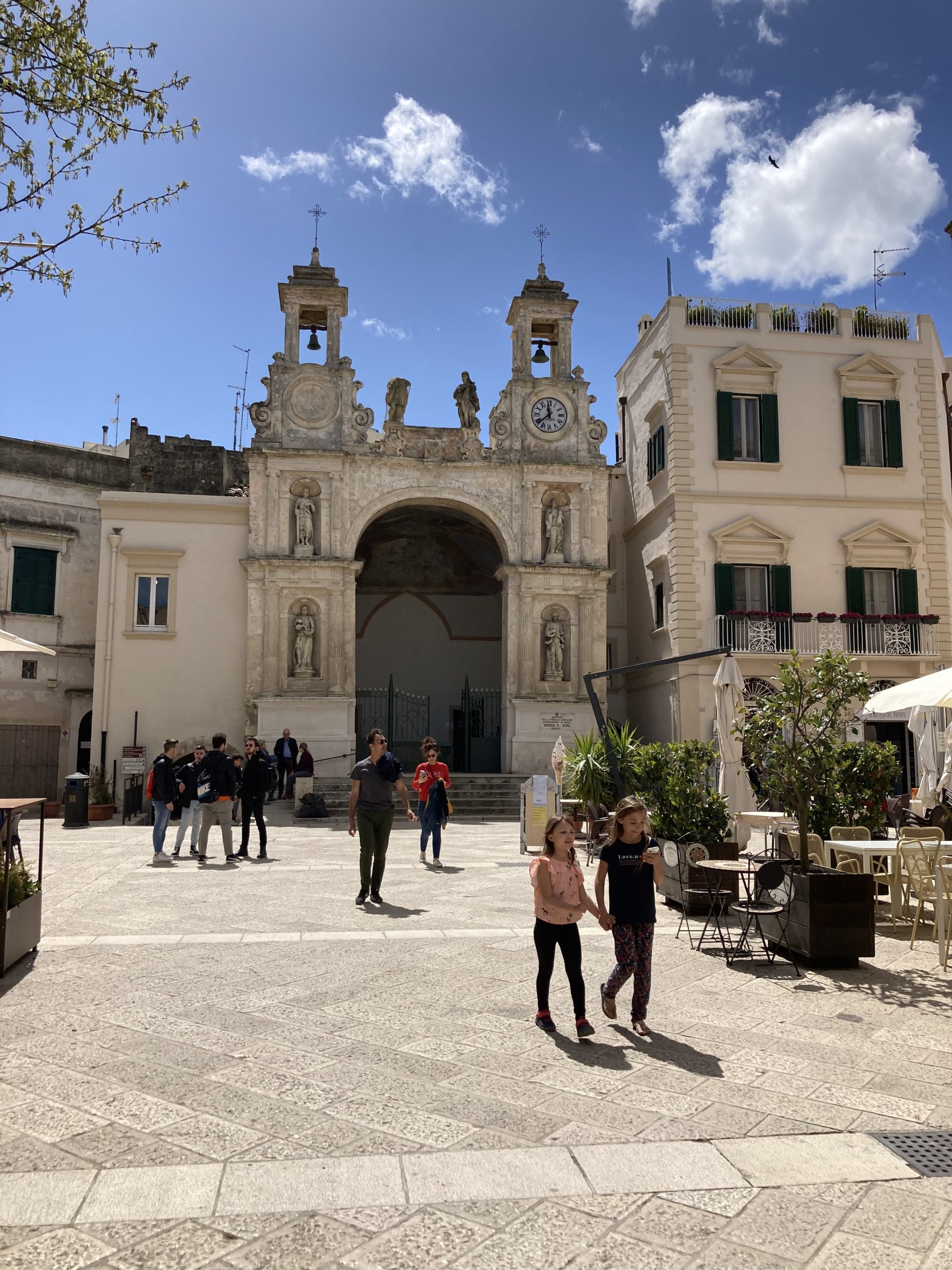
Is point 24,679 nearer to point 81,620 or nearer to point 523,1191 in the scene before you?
→ point 81,620

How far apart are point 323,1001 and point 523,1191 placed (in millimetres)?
2820

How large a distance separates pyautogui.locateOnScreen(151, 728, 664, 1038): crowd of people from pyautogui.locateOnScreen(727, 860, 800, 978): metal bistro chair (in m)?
0.80

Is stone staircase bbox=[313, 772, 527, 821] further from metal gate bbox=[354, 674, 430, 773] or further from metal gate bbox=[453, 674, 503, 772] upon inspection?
metal gate bbox=[354, 674, 430, 773]

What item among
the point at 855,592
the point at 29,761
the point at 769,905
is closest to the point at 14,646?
the point at 769,905

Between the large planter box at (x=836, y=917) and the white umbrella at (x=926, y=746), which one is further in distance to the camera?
the white umbrella at (x=926, y=746)

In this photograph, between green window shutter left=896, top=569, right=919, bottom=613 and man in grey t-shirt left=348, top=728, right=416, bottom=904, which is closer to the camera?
man in grey t-shirt left=348, top=728, right=416, bottom=904

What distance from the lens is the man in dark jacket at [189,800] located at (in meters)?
13.6

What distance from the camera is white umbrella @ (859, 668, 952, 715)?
32.8ft

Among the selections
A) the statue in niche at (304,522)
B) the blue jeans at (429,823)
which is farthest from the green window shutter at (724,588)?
the blue jeans at (429,823)

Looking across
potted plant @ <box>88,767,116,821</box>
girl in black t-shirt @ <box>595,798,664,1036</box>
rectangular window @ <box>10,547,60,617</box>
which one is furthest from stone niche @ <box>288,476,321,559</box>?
girl in black t-shirt @ <box>595,798,664,1036</box>

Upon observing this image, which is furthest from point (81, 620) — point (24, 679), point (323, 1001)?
point (323, 1001)

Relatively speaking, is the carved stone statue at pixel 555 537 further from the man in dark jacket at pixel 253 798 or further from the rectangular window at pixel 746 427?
the man in dark jacket at pixel 253 798

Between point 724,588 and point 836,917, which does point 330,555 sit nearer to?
point 724,588

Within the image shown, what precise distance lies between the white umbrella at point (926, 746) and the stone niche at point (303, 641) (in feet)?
46.9
